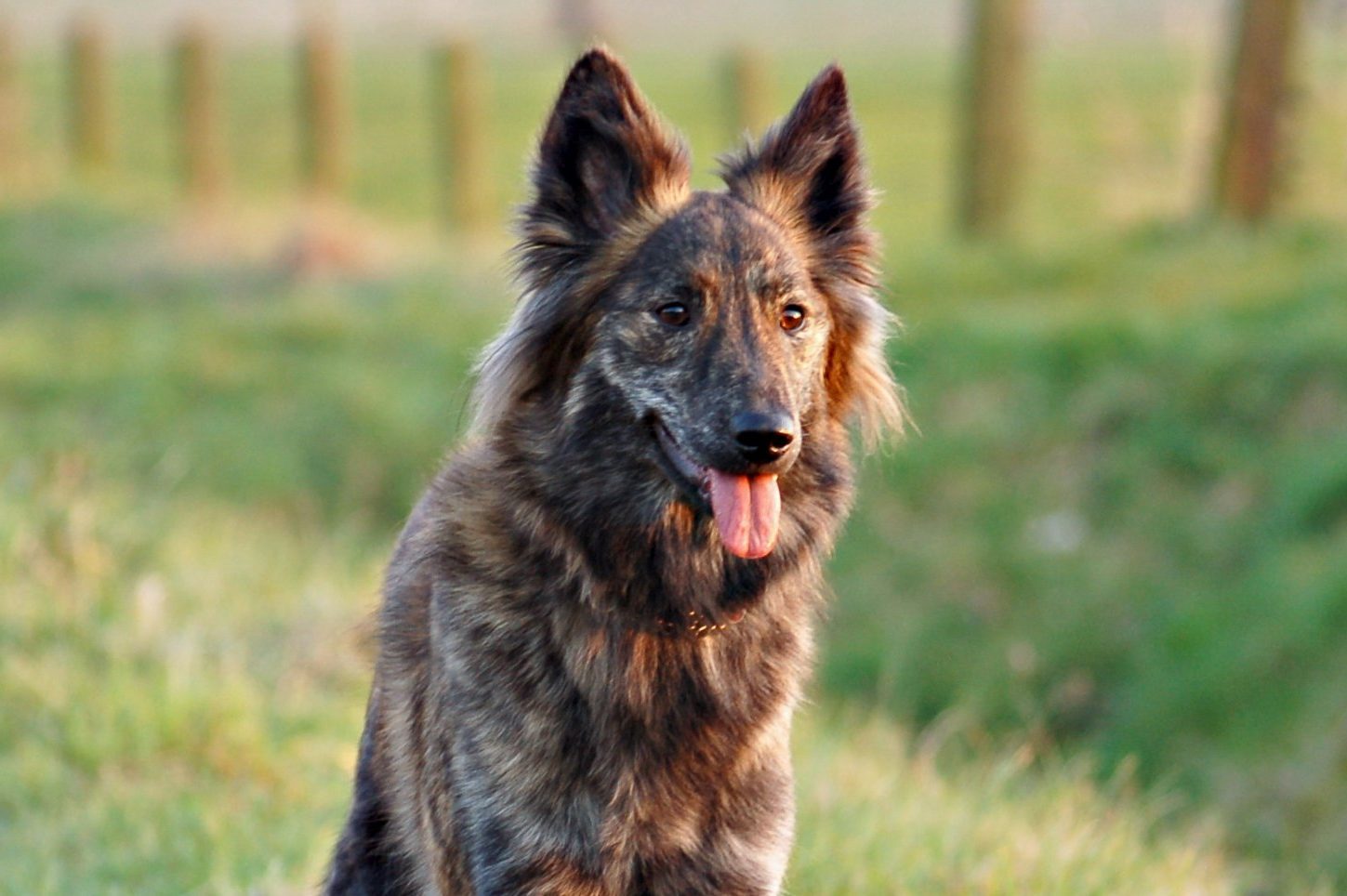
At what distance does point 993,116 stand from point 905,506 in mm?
5729

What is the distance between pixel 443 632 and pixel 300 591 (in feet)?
14.3

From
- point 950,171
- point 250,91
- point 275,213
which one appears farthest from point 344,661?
point 250,91

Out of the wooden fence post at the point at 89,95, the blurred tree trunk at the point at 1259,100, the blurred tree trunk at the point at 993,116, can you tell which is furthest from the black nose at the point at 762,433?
the wooden fence post at the point at 89,95

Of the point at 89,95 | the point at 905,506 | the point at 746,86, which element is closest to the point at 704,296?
the point at 905,506

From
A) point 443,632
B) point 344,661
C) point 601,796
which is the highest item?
point 443,632

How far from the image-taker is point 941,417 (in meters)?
12.0

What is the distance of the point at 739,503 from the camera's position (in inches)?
163

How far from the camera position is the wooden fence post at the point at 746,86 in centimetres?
2142

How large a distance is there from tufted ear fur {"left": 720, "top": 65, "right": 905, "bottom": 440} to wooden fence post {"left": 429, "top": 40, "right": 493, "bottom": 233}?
17.3m

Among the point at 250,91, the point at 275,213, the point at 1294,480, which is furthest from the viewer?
the point at 250,91

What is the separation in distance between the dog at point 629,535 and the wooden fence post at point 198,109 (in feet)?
65.5

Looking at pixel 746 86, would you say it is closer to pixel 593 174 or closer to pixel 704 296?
pixel 593 174

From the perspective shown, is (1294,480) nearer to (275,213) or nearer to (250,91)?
(275,213)

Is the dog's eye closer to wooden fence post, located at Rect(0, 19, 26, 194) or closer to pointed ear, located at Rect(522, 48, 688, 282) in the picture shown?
pointed ear, located at Rect(522, 48, 688, 282)
